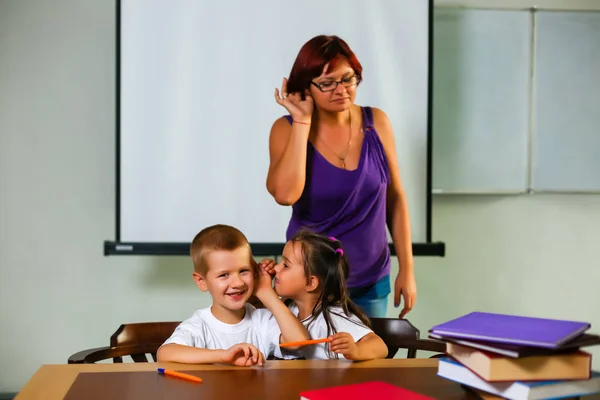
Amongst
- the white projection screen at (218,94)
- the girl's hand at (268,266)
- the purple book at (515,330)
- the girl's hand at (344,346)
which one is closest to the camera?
the purple book at (515,330)

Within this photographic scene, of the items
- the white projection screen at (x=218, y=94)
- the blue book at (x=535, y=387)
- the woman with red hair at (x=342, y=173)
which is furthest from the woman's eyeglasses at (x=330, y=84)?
the blue book at (x=535, y=387)

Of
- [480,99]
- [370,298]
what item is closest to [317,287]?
[370,298]

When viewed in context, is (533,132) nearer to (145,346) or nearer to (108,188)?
(108,188)

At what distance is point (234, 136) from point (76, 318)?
1.06 meters

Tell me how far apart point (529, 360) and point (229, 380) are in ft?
1.77

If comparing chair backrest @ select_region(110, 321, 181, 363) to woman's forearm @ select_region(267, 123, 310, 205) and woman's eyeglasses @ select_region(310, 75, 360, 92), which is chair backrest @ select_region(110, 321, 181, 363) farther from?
woman's eyeglasses @ select_region(310, 75, 360, 92)

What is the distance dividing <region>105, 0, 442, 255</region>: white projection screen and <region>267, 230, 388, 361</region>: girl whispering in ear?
1142 millimetres

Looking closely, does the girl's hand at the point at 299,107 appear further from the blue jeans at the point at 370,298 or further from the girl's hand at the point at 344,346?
the girl's hand at the point at 344,346

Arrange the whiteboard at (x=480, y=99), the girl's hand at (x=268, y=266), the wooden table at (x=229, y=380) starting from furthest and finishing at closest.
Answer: the whiteboard at (x=480, y=99) < the girl's hand at (x=268, y=266) < the wooden table at (x=229, y=380)

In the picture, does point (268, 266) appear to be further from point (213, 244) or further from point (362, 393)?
point (362, 393)

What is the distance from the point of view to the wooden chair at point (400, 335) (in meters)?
1.89

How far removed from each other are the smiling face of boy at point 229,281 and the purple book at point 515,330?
62 centimetres

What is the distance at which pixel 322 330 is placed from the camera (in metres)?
1.81

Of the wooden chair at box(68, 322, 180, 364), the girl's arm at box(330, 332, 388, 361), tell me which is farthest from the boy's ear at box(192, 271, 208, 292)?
the girl's arm at box(330, 332, 388, 361)
